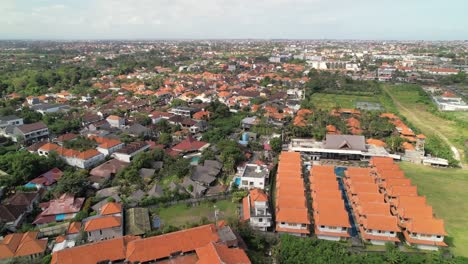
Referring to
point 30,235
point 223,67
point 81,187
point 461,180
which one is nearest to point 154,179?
point 81,187

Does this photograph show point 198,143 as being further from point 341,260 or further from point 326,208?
point 341,260

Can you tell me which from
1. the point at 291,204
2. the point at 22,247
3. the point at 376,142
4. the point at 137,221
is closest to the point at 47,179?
the point at 22,247

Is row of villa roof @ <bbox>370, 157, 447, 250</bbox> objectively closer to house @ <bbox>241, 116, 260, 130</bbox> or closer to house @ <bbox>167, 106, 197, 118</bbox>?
house @ <bbox>241, 116, 260, 130</bbox>

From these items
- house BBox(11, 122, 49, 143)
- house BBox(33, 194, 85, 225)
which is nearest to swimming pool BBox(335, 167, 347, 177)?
house BBox(33, 194, 85, 225)

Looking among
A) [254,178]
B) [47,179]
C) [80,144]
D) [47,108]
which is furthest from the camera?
[47,108]

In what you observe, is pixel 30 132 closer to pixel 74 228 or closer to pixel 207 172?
pixel 74 228

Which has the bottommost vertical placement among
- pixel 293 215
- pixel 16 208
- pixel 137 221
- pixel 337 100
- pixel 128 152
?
pixel 137 221

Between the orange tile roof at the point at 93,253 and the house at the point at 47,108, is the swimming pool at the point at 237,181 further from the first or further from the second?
the house at the point at 47,108
